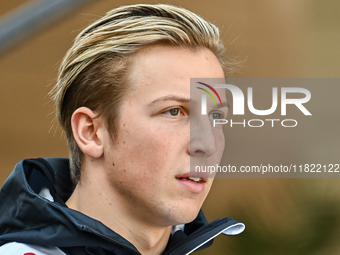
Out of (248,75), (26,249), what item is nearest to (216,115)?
(26,249)

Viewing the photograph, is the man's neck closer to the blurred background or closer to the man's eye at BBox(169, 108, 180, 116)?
the man's eye at BBox(169, 108, 180, 116)

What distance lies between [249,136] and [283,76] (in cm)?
58

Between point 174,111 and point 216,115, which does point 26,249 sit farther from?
point 216,115

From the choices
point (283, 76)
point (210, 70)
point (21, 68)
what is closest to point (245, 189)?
point (283, 76)

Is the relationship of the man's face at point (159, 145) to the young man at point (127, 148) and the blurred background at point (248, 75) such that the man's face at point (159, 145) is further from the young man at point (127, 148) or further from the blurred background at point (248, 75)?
the blurred background at point (248, 75)

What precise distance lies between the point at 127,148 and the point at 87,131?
18cm

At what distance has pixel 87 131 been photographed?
5.16ft

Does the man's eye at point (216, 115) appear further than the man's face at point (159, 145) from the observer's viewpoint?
Yes

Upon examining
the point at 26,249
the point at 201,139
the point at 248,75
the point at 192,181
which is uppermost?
the point at 248,75

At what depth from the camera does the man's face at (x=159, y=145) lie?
144cm

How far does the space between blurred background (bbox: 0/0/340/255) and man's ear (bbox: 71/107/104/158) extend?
2025mm

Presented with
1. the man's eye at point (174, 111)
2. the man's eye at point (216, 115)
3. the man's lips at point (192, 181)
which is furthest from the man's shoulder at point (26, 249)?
the man's eye at point (216, 115)

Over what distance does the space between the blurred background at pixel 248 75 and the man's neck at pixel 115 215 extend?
185cm

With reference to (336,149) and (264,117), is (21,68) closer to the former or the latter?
(264,117)
